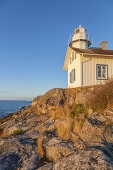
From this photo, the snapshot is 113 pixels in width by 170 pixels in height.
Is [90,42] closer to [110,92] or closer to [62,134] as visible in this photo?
[110,92]

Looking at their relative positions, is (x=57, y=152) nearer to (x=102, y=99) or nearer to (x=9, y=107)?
(x=102, y=99)

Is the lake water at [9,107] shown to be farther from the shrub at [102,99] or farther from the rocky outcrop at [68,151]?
the shrub at [102,99]

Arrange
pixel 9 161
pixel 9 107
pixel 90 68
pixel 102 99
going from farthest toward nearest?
1. pixel 9 107
2. pixel 90 68
3. pixel 102 99
4. pixel 9 161

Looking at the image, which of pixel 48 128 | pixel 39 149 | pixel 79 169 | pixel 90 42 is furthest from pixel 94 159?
pixel 90 42

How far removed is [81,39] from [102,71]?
847 cm

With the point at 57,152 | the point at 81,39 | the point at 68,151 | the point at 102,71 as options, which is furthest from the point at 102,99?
the point at 81,39

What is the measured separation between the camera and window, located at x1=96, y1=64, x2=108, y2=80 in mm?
11547

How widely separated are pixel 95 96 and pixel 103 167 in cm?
468

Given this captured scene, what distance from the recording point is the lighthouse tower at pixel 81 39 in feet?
56.2

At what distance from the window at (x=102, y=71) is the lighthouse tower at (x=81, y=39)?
691 cm

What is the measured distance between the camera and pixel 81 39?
17172 millimetres

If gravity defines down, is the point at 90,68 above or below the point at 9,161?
above

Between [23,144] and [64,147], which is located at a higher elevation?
[64,147]

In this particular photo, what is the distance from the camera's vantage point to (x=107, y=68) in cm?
1165
